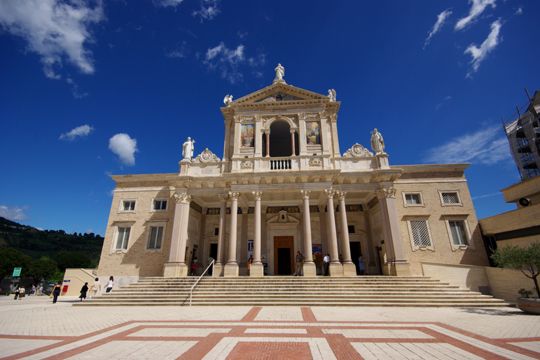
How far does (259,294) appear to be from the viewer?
1401 cm

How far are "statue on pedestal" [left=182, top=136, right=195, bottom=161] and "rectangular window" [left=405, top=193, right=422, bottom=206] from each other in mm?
18595

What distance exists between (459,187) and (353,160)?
9329 millimetres

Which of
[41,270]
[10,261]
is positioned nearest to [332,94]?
[10,261]

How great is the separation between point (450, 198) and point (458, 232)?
9.19 ft

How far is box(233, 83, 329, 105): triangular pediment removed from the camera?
22750 mm

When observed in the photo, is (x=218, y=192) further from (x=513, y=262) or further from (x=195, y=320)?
(x=513, y=262)

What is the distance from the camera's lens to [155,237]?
71.3 feet

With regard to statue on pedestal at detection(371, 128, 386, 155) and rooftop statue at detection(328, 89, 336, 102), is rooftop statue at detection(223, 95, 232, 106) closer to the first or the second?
rooftop statue at detection(328, 89, 336, 102)

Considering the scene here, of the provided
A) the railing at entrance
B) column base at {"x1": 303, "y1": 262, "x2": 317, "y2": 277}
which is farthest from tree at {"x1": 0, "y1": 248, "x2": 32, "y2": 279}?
column base at {"x1": 303, "y1": 262, "x2": 317, "y2": 277}

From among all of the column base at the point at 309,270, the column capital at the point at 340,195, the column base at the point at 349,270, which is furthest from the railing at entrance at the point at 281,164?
the column base at the point at 349,270

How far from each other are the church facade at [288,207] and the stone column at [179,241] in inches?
2.8

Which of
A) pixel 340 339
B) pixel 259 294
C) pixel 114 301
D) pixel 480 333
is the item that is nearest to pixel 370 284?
pixel 259 294

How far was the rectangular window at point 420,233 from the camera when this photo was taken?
766 inches

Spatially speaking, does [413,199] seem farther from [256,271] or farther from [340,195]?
[256,271]
